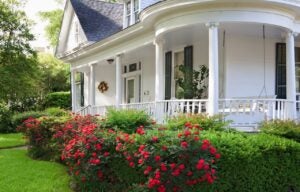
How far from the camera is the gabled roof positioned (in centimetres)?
2098

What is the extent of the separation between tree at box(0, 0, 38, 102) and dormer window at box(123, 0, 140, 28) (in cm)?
696

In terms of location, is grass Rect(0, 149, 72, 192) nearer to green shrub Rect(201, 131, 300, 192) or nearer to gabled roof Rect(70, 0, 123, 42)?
green shrub Rect(201, 131, 300, 192)

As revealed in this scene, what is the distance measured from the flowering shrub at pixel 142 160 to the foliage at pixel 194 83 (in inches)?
191

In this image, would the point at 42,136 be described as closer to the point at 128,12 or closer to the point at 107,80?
the point at 128,12

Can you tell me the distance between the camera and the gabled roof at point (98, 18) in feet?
68.8

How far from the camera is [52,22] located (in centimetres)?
4159

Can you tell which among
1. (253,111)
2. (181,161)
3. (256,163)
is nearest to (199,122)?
(256,163)

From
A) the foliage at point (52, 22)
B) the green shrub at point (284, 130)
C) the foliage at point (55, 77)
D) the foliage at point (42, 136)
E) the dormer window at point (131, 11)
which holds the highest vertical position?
the foliage at point (52, 22)

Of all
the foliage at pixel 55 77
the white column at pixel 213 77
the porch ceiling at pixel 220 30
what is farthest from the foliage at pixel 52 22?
the white column at pixel 213 77

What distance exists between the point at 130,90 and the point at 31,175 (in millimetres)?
10932

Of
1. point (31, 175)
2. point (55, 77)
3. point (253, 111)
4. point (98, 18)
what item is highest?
point (98, 18)

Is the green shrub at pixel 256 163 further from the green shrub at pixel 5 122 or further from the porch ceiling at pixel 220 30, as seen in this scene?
the green shrub at pixel 5 122

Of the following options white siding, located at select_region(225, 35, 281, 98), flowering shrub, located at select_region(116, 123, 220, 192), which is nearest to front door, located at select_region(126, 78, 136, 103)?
white siding, located at select_region(225, 35, 281, 98)

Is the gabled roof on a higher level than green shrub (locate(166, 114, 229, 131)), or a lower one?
higher
